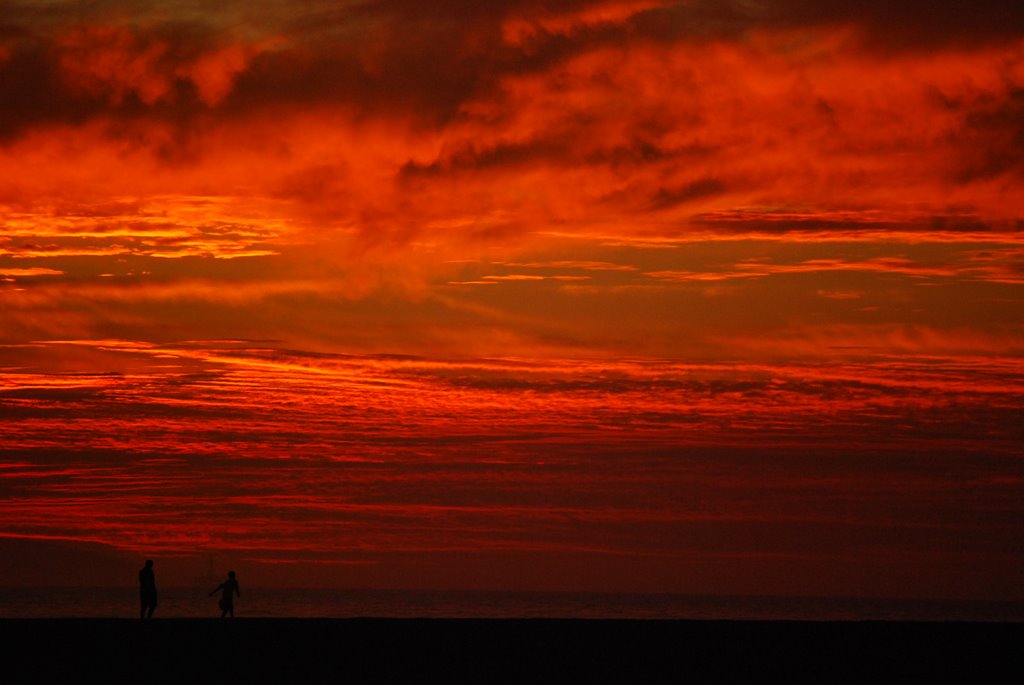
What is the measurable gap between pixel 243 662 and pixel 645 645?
8.67 metres

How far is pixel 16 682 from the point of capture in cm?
2130

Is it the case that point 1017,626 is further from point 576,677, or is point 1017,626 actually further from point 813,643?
point 576,677

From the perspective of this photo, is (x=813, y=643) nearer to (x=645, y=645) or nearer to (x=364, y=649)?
(x=645, y=645)

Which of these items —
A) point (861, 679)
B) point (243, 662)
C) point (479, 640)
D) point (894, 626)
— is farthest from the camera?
point (894, 626)

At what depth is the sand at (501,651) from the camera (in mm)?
22922

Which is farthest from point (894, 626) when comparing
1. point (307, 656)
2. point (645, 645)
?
point (307, 656)

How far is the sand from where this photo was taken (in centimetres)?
2292

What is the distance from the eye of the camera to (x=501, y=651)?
87.6 feet

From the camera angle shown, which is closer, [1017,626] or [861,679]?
[861,679]

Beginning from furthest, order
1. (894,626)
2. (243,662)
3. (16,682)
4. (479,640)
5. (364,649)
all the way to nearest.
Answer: (894,626)
(479,640)
(364,649)
(243,662)
(16,682)

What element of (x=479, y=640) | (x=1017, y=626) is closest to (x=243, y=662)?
(x=479, y=640)

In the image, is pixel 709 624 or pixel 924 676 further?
pixel 709 624

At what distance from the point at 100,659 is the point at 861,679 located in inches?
546

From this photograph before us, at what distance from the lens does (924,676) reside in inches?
912
